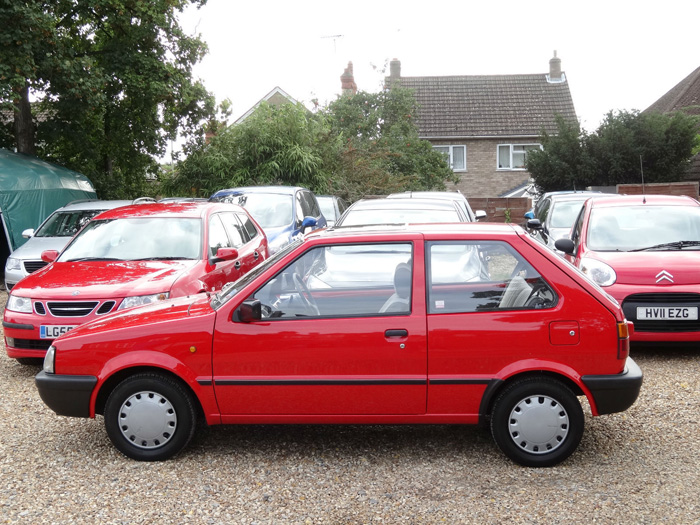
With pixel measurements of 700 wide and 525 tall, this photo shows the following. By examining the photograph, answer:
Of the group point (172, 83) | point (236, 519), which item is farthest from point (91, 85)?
point (236, 519)

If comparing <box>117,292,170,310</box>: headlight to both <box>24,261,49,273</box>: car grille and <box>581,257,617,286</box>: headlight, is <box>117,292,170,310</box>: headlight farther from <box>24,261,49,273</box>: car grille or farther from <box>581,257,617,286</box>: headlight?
<box>24,261,49,273</box>: car grille

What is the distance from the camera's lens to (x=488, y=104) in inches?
1548

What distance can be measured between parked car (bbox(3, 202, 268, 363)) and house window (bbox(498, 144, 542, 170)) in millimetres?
30230

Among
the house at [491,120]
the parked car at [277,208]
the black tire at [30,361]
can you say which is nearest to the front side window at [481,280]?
the black tire at [30,361]

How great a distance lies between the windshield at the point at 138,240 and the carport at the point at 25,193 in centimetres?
869

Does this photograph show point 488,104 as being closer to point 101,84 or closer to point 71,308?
point 101,84

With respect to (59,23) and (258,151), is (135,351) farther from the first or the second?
(59,23)

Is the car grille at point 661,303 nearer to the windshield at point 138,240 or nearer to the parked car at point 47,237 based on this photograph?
the windshield at point 138,240

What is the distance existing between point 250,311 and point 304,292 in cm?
39

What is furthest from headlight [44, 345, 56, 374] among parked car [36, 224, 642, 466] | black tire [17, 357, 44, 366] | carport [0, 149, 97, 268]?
carport [0, 149, 97, 268]

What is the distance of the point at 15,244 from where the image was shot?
645 inches

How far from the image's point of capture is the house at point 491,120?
3784cm

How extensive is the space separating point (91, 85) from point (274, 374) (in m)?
16.1

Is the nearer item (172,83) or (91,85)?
(91,85)
